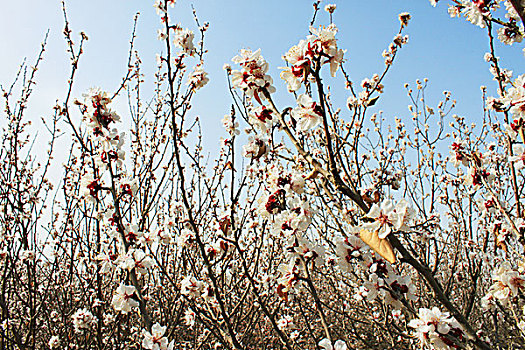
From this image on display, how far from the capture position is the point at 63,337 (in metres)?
4.43

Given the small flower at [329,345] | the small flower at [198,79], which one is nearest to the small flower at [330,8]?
the small flower at [198,79]

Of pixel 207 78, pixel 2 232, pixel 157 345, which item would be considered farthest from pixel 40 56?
pixel 157 345

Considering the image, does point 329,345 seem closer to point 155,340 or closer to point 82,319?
point 155,340

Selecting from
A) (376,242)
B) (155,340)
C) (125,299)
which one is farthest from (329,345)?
(125,299)

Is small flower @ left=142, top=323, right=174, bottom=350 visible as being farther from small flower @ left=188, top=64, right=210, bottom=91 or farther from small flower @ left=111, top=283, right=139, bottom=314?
small flower @ left=188, top=64, right=210, bottom=91

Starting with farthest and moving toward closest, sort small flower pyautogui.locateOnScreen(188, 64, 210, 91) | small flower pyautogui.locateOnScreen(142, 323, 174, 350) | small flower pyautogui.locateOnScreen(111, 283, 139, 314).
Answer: small flower pyautogui.locateOnScreen(188, 64, 210, 91) → small flower pyautogui.locateOnScreen(111, 283, 139, 314) → small flower pyautogui.locateOnScreen(142, 323, 174, 350)

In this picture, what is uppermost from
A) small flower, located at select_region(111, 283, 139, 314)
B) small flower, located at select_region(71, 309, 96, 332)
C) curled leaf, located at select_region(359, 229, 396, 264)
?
small flower, located at select_region(71, 309, 96, 332)

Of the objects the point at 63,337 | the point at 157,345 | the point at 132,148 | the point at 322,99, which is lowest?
the point at 157,345

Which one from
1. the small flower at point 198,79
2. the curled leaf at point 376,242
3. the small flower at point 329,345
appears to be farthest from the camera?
the small flower at point 198,79

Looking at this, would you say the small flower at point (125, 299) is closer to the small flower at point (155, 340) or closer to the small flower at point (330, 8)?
the small flower at point (155, 340)

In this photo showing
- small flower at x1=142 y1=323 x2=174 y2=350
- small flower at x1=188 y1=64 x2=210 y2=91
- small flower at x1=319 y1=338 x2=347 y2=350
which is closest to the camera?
small flower at x1=319 y1=338 x2=347 y2=350

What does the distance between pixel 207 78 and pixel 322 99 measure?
4.96 feet

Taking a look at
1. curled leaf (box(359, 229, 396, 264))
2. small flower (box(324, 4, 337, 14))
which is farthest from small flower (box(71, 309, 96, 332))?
small flower (box(324, 4, 337, 14))

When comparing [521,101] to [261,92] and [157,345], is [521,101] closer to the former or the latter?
[261,92]
